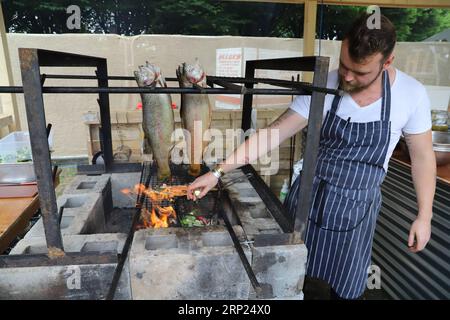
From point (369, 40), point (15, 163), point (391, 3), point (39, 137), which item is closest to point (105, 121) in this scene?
point (15, 163)

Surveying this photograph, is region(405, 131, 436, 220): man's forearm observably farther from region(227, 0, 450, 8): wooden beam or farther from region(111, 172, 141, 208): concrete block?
region(227, 0, 450, 8): wooden beam

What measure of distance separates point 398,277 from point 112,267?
3.13m

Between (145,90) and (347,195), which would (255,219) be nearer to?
(347,195)

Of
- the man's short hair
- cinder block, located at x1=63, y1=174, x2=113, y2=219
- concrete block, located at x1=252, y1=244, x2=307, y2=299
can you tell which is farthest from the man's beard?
cinder block, located at x1=63, y1=174, x2=113, y2=219

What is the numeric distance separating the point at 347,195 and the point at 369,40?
1.06m

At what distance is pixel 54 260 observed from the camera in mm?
1746

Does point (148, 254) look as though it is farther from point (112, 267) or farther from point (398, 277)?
point (398, 277)

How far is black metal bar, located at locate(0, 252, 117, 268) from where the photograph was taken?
1.73 m

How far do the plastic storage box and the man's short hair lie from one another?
2.52m

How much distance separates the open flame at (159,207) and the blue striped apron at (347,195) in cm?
113

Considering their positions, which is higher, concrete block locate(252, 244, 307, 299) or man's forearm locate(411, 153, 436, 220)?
man's forearm locate(411, 153, 436, 220)

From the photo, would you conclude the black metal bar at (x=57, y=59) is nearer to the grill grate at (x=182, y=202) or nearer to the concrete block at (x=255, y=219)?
the grill grate at (x=182, y=202)

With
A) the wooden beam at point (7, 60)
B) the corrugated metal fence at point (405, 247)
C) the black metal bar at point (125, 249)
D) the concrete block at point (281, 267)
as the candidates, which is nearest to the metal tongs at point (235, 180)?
the black metal bar at point (125, 249)

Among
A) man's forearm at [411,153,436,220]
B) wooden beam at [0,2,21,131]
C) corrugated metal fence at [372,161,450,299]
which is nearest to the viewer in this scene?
man's forearm at [411,153,436,220]
